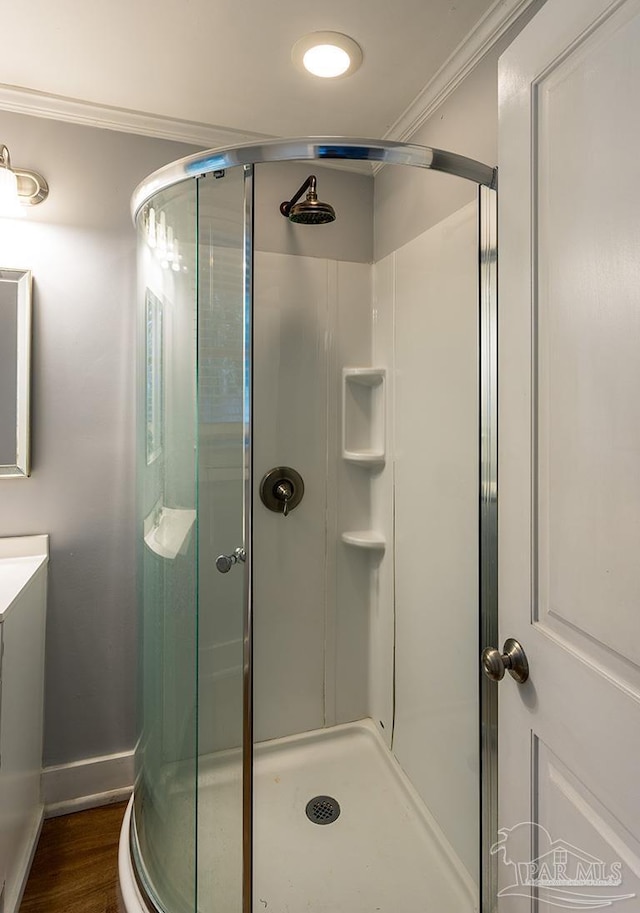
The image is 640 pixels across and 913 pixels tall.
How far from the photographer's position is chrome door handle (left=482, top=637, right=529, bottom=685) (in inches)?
32.9

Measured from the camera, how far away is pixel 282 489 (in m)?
1.81

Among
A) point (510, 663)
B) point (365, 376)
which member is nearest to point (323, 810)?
point (510, 663)

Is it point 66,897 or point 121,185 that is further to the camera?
point 121,185

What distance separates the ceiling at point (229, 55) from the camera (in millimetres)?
1253

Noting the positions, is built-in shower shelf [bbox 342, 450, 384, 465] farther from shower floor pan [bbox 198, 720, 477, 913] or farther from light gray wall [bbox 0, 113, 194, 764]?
shower floor pan [bbox 198, 720, 477, 913]

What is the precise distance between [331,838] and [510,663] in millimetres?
1018

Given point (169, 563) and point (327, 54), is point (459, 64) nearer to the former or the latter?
point (327, 54)

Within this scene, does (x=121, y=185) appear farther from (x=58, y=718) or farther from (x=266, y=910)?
(x=266, y=910)

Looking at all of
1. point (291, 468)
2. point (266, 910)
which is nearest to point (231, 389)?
point (291, 468)

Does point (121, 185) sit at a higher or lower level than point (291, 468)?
higher

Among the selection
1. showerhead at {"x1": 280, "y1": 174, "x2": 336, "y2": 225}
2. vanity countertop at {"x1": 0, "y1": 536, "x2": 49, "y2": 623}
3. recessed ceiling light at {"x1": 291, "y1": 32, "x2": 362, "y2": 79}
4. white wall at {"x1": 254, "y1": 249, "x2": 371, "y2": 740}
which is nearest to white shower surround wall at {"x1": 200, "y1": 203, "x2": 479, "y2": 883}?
white wall at {"x1": 254, "y1": 249, "x2": 371, "y2": 740}

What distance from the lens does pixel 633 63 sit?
2.02ft

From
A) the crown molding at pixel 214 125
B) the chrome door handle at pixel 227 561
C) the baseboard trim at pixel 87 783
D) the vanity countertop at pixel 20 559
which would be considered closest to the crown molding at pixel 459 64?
the crown molding at pixel 214 125

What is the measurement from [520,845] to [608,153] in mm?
1056
